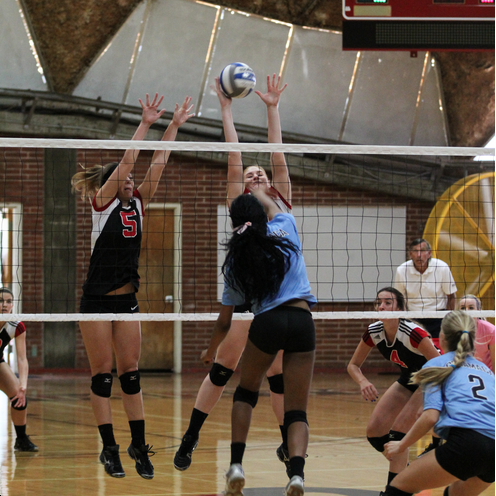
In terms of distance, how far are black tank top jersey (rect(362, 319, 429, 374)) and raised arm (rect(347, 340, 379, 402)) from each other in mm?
81

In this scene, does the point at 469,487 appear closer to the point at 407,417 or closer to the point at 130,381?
the point at 407,417

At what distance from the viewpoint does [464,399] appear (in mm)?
4039

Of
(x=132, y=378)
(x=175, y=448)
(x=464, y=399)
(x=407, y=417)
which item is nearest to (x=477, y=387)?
(x=464, y=399)

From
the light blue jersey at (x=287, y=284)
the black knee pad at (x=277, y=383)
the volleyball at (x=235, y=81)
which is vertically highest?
the volleyball at (x=235, y=81)

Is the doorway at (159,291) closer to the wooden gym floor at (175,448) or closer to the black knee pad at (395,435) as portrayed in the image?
the wooden gym floor at (175,448)

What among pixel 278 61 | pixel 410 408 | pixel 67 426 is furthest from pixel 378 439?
pixel 278 61

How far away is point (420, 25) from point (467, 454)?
5.57m

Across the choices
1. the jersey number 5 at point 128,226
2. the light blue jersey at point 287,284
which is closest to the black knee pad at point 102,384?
the jersey number 5 at point 128,226

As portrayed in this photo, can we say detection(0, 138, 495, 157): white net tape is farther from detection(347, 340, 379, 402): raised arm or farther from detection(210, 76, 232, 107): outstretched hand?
detection(347, 340, 379, 402): raised arm

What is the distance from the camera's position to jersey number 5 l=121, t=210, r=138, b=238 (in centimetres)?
515

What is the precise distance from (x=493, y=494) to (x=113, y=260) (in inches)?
117

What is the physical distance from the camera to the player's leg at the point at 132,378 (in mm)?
5152

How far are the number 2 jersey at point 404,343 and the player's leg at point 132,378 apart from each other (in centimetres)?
166

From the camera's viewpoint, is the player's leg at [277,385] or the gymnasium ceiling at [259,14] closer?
the player's leg at [277,385]
